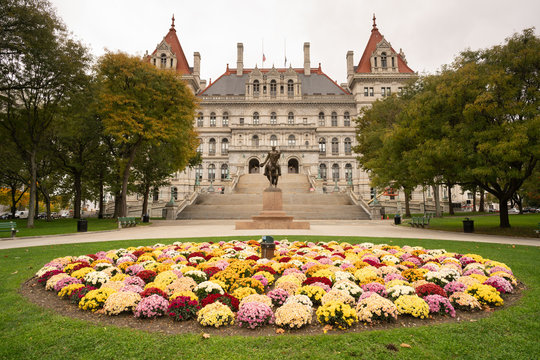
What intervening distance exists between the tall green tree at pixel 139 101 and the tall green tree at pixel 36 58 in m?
2.29

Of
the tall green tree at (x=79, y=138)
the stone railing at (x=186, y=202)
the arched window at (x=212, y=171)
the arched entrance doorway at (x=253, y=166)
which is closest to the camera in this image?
the tall green tree at (x=79, y=138)

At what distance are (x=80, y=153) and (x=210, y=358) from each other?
31771mm

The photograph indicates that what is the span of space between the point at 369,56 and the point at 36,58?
5853 centimetres

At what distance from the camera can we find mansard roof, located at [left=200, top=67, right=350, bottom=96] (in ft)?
218

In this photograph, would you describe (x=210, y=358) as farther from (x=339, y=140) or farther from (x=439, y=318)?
(x=339, y=140)

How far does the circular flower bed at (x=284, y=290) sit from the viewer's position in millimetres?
4645

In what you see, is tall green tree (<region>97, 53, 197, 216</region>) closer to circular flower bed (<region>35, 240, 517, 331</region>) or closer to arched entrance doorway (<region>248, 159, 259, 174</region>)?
circular flower bed (<region>35, 240, 517, 331</region>)

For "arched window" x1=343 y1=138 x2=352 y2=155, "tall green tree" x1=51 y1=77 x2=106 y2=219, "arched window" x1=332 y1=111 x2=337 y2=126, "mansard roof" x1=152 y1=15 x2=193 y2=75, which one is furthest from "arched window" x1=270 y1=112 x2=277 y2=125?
"tall green tree" x1=51 y1=77 x2=106 y2=219

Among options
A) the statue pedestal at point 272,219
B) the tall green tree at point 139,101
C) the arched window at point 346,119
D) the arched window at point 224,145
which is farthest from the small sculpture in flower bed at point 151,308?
the arched window at point 346,119

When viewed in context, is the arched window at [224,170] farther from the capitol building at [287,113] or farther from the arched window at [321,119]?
the arched window at [321,119]

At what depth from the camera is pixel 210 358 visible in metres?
3.69

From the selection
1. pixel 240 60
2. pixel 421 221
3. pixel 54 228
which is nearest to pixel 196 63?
pixel 240 60

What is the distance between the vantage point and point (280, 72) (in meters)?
67.0

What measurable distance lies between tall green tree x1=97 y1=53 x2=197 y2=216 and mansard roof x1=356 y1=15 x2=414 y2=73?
46.8 m
